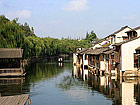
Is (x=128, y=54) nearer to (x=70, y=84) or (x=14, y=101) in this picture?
(x=70, y=84)

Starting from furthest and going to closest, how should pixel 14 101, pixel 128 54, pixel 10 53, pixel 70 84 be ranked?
pixel 10 53
pixel 128 54
pixel 70 84
pixel 14 101

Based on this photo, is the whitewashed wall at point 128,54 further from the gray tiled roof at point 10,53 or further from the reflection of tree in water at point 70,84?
the gray tiled roof at point 10,53

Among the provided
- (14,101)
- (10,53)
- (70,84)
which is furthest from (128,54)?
(14,101)

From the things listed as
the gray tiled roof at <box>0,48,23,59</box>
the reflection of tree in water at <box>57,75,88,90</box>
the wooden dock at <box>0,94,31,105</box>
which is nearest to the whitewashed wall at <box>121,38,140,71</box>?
the reflection of tree in water at <box>57,75,88,90</box>

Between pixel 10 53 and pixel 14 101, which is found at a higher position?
pixel 10 53

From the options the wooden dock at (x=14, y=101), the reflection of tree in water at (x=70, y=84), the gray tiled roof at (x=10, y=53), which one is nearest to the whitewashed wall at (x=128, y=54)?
the reflection of tree in water at (x=70, y=84)

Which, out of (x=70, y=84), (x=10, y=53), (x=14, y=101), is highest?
(x=10, y=53)

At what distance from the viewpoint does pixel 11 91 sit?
26.2 metres

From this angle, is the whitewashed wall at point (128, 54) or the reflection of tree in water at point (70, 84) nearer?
the reflection of tree in water at point (70, 84)

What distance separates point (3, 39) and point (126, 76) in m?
25.0

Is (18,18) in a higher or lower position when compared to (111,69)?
higher

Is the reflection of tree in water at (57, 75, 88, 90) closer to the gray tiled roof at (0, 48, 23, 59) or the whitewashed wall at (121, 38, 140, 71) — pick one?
the whitewashed wall at (121, 38, 140, 71)

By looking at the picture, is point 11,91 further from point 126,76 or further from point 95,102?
point 126,76

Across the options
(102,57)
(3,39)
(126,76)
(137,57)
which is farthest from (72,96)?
(3,39)
